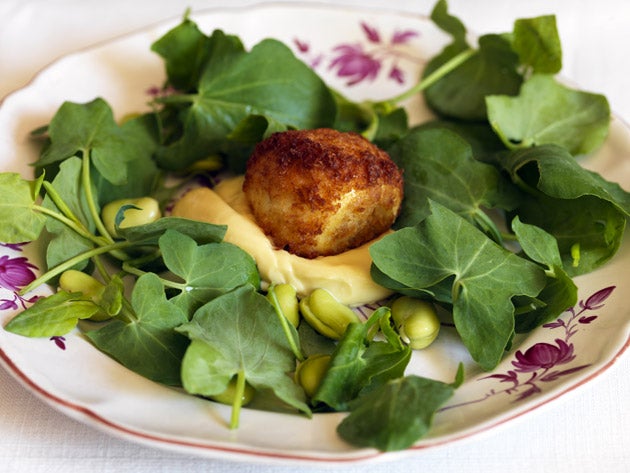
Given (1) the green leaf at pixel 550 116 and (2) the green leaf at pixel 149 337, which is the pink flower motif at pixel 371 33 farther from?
(2) the green leaf at pixel 149 337

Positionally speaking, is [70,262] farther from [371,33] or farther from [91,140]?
[371,33]

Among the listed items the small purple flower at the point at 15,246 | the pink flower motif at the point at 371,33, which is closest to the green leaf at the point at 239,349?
the small purple flower at the point at 15,246

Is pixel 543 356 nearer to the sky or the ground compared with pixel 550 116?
nearer to the ground

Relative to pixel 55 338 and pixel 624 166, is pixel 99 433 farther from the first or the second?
pixel 624 166

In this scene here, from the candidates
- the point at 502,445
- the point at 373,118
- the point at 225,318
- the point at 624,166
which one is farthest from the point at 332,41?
the point at 502,445

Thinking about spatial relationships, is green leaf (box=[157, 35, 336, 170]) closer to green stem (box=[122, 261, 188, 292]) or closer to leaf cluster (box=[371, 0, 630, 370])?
leaf cluster (box=[371, 0, 630, 370])

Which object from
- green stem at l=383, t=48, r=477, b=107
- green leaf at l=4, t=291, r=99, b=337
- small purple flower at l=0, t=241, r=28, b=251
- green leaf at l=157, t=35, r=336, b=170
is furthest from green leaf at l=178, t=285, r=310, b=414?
green stem at l=383, t=48, r=477, b=107

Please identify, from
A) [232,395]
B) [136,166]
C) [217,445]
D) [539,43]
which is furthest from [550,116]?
[217,445]
